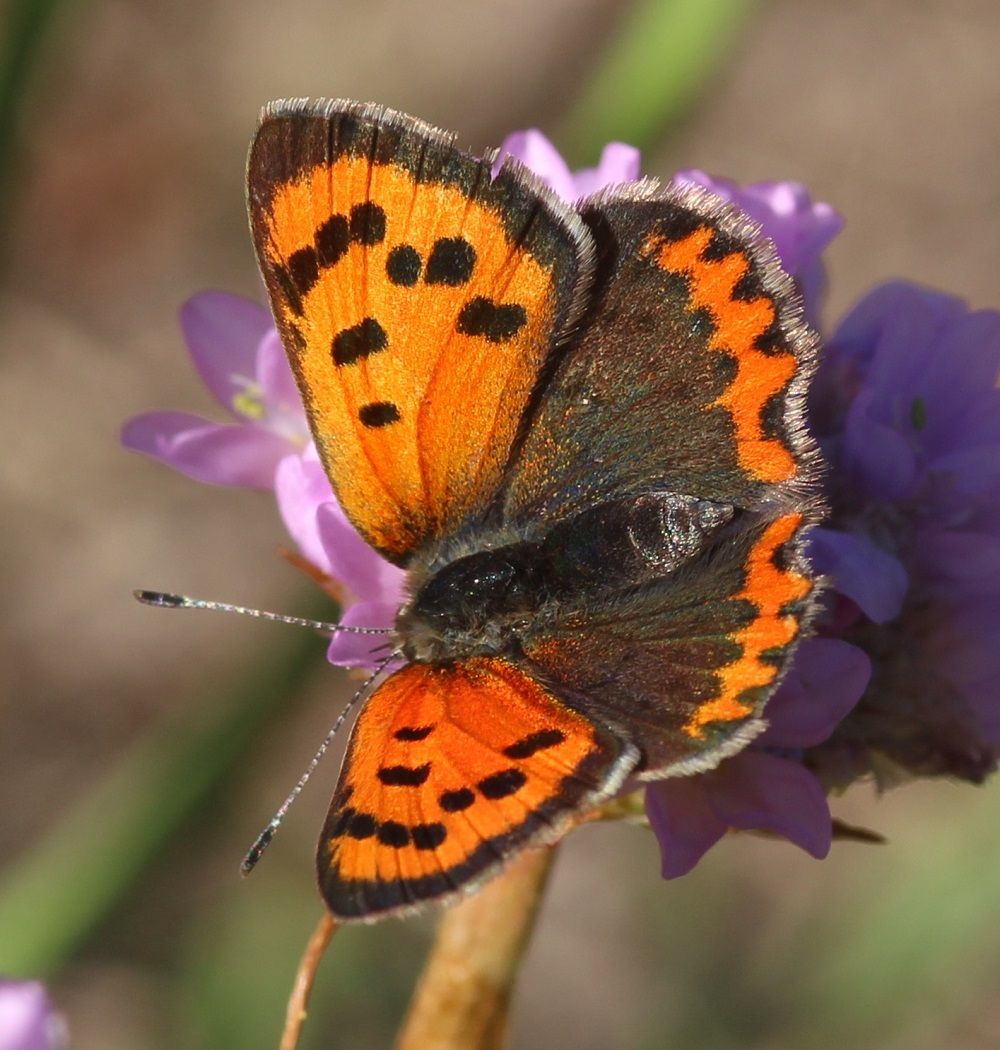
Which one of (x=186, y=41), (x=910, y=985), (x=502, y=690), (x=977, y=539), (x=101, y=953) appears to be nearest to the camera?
(x=502, y=690)

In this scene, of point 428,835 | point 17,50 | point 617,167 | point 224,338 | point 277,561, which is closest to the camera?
point 428,835

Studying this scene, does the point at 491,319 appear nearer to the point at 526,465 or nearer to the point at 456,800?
the point at 526,465

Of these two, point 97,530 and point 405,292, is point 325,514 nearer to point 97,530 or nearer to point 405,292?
point 405,292

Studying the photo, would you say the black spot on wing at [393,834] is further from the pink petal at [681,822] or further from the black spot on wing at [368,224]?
the black spot on wing at [368,224]

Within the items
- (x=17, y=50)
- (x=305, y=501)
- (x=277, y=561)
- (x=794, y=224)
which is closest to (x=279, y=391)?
(x=305, y=501)

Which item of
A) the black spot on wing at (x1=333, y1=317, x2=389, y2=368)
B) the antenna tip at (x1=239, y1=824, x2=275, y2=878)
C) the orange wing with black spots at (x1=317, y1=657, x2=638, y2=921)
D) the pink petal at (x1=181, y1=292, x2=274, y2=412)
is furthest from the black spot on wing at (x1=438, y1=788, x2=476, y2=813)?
the pink petal at (x1=181, y1=292, x2=274, y2=412)

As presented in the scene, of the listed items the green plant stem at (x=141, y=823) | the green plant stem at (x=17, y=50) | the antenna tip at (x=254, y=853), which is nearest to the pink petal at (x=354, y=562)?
the antenna tip at (x=254, y=853)

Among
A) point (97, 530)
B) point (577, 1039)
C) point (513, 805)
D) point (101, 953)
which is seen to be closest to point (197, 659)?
point (97, 530)

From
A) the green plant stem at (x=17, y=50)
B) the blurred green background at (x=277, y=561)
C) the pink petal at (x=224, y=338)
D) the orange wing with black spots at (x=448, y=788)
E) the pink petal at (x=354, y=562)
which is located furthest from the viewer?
the blurred green background at (x=277, y=561)
